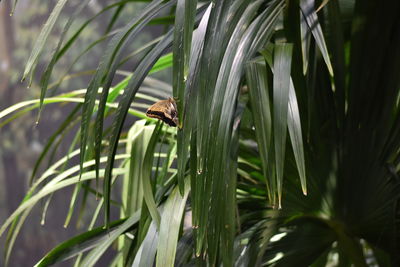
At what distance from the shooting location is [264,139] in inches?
23.1

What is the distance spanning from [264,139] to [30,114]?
1559 millimetres

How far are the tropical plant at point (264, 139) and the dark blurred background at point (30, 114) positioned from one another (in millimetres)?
1141

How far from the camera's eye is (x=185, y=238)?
726 millimetres

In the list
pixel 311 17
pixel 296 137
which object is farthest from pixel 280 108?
pixel 311 17

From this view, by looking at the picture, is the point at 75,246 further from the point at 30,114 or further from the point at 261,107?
the point at 30,114

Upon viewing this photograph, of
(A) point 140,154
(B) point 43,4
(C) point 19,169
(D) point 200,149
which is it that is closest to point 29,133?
(C) point 19,169

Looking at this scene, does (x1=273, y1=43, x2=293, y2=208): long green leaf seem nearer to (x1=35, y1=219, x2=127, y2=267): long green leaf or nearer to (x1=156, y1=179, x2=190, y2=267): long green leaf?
(x1=156, y1=179, x2=190, y2=267): long green leaf

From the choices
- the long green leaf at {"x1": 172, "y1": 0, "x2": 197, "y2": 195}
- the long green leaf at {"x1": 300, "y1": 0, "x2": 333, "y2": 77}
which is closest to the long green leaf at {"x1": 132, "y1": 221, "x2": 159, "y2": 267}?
the long green leaf at {"x1": 172, "y1": 0, "x2": 197, "y2": 195}

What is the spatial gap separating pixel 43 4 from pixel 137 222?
4.48 ft

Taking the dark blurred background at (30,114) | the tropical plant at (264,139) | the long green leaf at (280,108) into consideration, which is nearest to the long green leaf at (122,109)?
the tropical plant at (264,139)

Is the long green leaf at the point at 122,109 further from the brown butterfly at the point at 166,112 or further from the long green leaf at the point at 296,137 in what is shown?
the long green leaf at the point at 296,137

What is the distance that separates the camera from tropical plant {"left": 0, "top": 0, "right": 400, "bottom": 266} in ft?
1.83

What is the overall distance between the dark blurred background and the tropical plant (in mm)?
1141

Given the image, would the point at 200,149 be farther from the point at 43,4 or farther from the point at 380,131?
Answer: the point at 43,4
